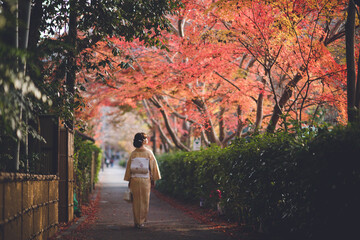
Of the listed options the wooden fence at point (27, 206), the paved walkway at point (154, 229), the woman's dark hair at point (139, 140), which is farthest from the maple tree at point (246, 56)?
the wooden fence at point (27, 206)

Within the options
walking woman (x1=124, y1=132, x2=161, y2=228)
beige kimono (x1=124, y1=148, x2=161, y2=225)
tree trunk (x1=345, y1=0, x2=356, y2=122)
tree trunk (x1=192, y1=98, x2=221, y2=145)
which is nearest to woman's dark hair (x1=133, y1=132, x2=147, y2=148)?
walking woman (x1=124, y1=132, x2=161, y2=228)

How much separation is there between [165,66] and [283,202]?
28.6 feet

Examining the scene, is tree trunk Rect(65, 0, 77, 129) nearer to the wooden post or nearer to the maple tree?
the maple tree

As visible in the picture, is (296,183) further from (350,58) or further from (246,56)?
(246,56)

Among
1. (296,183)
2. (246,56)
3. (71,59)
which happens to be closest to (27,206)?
(296,183)

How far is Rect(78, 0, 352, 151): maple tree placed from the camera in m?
9.39

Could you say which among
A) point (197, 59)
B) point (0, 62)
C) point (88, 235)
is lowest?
point (88, 235)

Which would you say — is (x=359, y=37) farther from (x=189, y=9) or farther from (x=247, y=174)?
(x=247, y=174)

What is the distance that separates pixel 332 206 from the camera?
173 inches

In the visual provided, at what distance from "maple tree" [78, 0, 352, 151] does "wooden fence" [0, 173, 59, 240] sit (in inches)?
114

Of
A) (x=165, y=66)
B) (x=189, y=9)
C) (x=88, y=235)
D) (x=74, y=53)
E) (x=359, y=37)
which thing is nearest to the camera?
(x=88, y=235)

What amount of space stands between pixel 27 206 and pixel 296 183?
3346 millimetres

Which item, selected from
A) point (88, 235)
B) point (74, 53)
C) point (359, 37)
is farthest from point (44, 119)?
point (359, 37)

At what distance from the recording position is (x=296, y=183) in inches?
203
